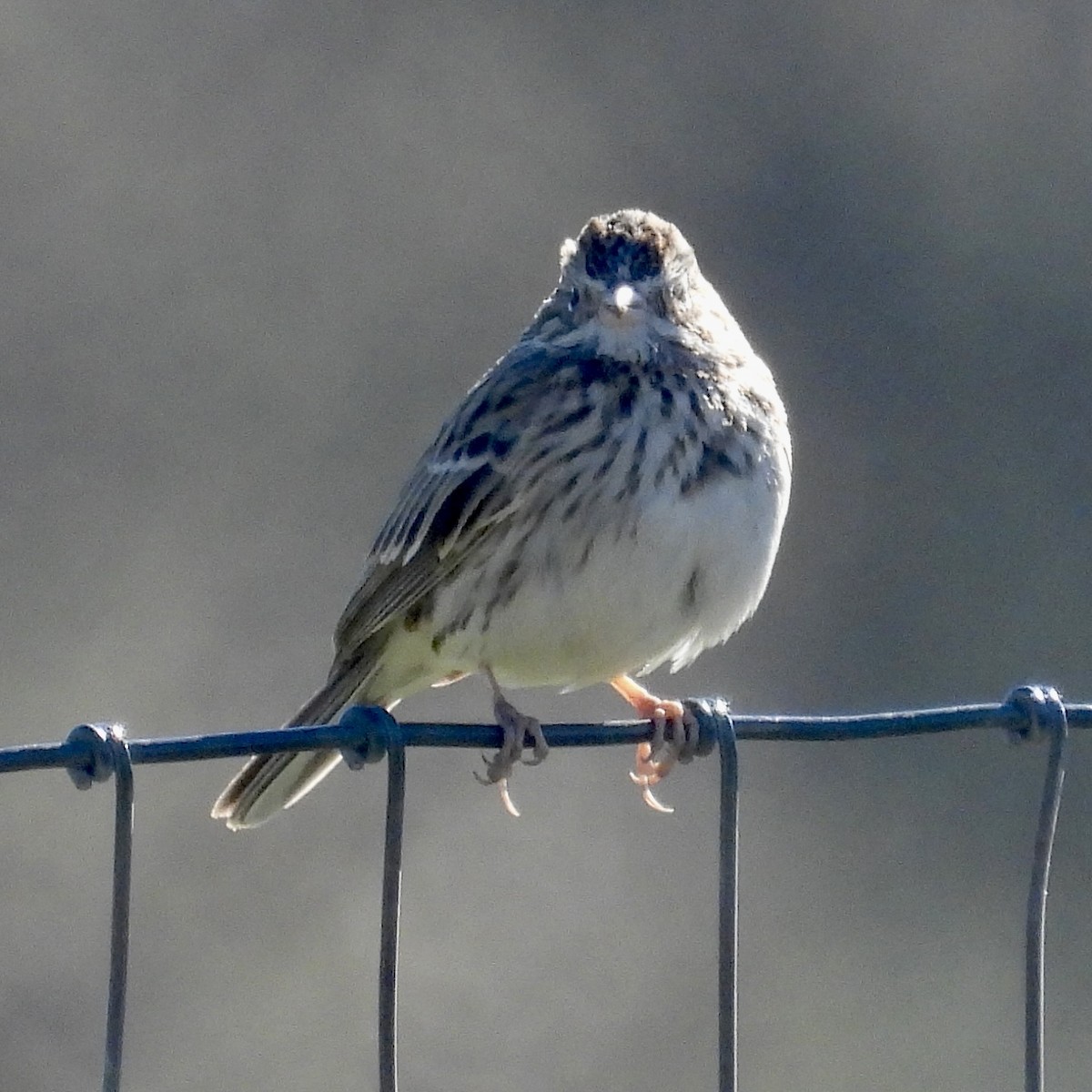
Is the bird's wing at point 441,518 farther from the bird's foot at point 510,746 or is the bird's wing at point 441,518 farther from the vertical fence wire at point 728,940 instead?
the vertical fence wire at point 728,940

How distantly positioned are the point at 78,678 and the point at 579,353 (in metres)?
6.85

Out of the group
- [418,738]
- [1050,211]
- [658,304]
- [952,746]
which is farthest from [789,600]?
[418,738]

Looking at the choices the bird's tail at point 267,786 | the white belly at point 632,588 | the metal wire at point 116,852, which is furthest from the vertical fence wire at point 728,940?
the bird's tail at point 267,786

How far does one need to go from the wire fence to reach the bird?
866mm

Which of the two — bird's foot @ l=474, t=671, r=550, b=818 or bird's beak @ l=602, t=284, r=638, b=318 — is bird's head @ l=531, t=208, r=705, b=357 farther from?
bird's foot @ l=474, t=671, r=550, b=818

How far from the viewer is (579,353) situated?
18.7ft

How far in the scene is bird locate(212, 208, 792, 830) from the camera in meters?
5.41

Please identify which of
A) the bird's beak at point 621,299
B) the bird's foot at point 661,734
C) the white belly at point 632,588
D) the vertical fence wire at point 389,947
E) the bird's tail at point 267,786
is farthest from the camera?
the bird's beak at point 621,299

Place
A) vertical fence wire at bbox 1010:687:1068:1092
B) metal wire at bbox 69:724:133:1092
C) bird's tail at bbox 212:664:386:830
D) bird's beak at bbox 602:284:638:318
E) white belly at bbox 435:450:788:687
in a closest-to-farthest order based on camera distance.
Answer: metal wire at bbox 69:724:133:1092 → vertical fence wire at bbox 1010:687:1068:1092 → white belly at bbox 435:450:788:687 → bird's tail at bbox 212:664:386:830 → bird's beak at bbox 602:284:638:318

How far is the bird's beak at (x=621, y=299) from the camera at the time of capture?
5656 mm

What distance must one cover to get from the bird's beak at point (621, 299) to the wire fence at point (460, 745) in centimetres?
131

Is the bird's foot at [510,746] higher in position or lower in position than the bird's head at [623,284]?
lower

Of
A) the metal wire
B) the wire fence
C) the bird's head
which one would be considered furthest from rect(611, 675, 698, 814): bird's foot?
the metal wire

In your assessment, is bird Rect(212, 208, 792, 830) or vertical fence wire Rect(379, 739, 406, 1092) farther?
bird Rect(212, 208, 792, 830)
